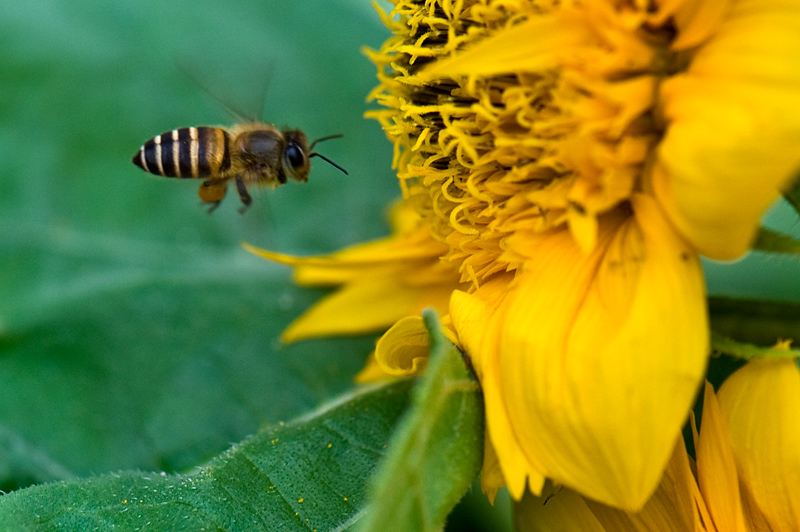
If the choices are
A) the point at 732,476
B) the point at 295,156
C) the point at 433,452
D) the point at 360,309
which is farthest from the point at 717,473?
the point at 295,156

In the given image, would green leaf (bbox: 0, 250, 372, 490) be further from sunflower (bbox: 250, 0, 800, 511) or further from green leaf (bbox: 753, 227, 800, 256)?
green leaf (bbox: 753, 227, 800, 256)

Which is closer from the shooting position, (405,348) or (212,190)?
(405,348)

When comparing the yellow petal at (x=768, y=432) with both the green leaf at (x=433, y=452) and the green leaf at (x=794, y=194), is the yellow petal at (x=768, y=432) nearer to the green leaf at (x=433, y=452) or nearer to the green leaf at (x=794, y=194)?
the green leaf at (x=794, y=194)

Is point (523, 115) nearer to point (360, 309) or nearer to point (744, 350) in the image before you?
point (744, 350)

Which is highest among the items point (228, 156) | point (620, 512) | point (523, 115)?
point (523, 115)

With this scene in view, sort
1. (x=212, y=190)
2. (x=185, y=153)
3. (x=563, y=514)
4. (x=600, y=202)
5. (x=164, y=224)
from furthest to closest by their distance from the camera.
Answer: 1. (x=164, y=224)
2. (x=212, y=190)
3. (x=185, y=153)
4. (x=563, y=514)
5. (x=600, y=202)

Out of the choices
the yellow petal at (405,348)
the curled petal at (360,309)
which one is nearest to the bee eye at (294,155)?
the curled petal at (360,309)

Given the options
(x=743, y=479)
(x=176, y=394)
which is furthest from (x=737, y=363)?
(x=176, y=394)

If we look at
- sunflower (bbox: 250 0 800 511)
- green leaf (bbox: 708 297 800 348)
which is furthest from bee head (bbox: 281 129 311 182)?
green leaf (bbox: 708 297 800 348)
